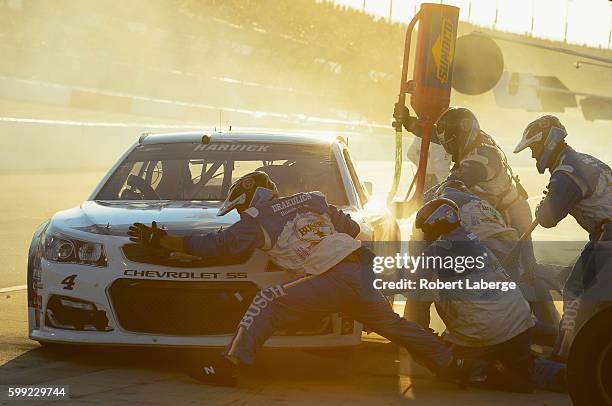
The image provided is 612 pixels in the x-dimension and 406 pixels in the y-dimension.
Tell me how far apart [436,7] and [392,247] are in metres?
2.95

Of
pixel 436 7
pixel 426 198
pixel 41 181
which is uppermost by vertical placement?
pixel 436 7

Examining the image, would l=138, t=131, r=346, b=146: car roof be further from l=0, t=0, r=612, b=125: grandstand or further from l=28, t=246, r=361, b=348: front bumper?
l=0, t=0, r=612, b=125: grandstand

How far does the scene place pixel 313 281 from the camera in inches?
306

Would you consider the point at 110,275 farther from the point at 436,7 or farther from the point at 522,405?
the point at 436,7

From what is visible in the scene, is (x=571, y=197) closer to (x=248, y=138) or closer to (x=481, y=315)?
(x=481, y=315)

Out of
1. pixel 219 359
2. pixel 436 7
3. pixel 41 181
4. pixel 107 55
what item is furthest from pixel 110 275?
pixel 107 55

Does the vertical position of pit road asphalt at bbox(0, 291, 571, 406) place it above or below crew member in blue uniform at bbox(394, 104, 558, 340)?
below

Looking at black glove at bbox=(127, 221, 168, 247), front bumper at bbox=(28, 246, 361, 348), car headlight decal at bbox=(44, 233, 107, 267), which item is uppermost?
black glove at bbox=(127, 221, 168, 247)

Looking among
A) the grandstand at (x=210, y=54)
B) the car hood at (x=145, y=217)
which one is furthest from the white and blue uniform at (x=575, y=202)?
the grandstand at (x=210, y=54)

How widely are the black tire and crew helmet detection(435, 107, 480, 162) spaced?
388cm

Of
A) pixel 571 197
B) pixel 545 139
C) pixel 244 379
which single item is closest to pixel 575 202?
pixel 571 197

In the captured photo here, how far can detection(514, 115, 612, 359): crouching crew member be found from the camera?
26.1ft

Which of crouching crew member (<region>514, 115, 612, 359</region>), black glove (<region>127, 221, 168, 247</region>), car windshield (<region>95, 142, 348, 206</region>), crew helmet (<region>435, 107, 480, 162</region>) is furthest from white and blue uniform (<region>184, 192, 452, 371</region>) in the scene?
crew helmet (<region>435, 107, 480, 162</region>)

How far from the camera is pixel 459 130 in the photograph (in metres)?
10.2
